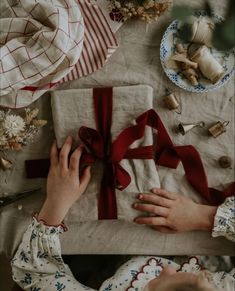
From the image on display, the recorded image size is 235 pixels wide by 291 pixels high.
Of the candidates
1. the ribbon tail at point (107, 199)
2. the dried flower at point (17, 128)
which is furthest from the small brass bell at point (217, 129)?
the dried flower at point (17, 128)

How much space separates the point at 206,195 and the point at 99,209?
25 centimetres

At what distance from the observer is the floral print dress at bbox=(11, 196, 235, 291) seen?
1.01 metres

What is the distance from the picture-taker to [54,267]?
103cm

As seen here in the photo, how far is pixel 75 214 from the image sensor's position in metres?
1.04

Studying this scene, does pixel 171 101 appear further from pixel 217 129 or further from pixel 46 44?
pixel 46 44

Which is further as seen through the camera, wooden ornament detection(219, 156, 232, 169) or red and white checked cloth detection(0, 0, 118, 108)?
wooden ornament detection(219, 156, 232, 169)

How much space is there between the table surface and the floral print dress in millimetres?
45

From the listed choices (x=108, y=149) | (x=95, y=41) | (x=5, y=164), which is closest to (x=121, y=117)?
(x=108, y=149)

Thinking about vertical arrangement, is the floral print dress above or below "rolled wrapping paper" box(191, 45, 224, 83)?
below

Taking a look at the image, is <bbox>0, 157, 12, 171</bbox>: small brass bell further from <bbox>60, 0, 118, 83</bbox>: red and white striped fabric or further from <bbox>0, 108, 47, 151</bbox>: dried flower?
<bbox>60, 0, 118, 83</bbox>: red and white striped fabric

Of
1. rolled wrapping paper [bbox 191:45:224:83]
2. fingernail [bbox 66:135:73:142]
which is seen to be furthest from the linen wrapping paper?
rolled wrapping paper [bbox 191:45:224:83]

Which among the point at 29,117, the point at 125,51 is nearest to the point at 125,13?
the point at 125,51

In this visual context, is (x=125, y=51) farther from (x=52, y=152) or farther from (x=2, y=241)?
(x=2, y=241)

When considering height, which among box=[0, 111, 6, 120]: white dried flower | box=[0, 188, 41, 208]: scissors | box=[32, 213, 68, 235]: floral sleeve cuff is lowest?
box=[32, 213, 68, 235]: floral sleeve cuff
